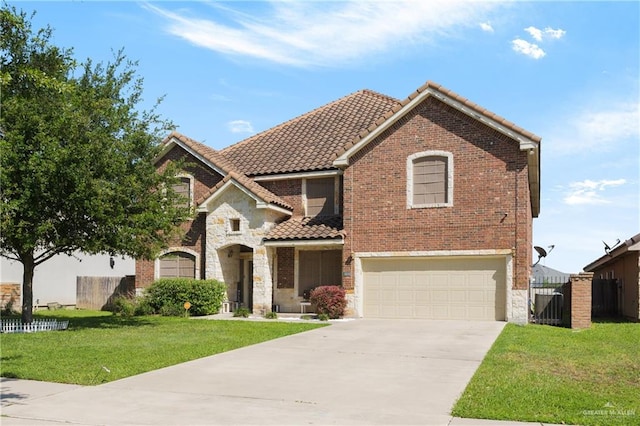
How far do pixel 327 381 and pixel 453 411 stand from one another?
2825 mm

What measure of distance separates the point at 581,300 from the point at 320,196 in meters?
10.7

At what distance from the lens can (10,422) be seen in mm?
7977

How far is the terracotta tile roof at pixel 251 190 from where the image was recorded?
2478 centimetres

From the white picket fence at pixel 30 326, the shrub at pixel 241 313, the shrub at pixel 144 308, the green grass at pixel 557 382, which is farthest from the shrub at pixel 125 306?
the green grass at pixel 557 382

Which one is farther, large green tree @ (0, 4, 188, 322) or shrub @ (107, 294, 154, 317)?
shrub @ (107, 294, 154, 317)

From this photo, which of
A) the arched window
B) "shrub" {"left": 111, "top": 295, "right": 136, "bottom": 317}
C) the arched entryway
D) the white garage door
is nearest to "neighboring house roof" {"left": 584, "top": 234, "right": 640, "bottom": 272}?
the white garage door

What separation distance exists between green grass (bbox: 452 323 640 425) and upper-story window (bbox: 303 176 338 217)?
34.4 feet

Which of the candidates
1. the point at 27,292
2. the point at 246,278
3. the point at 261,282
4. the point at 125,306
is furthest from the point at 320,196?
the point at 27,292

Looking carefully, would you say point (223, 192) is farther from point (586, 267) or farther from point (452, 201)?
point (586, 267)

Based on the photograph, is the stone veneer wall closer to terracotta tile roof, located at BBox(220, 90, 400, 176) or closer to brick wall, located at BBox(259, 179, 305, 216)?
brick wall, located at BBox(259, 179, 305, 216)

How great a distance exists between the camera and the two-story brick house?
70.1ft

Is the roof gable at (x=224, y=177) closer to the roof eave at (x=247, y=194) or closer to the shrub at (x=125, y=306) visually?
the roof eave at (x=247, y=194)

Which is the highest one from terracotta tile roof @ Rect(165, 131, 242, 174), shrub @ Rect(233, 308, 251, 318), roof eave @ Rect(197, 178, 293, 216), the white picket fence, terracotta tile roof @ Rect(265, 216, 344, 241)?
terracotta tile roof @ Rect(165, 131, 242, 174)

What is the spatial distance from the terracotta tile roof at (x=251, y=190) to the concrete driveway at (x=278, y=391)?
10.6 metres
